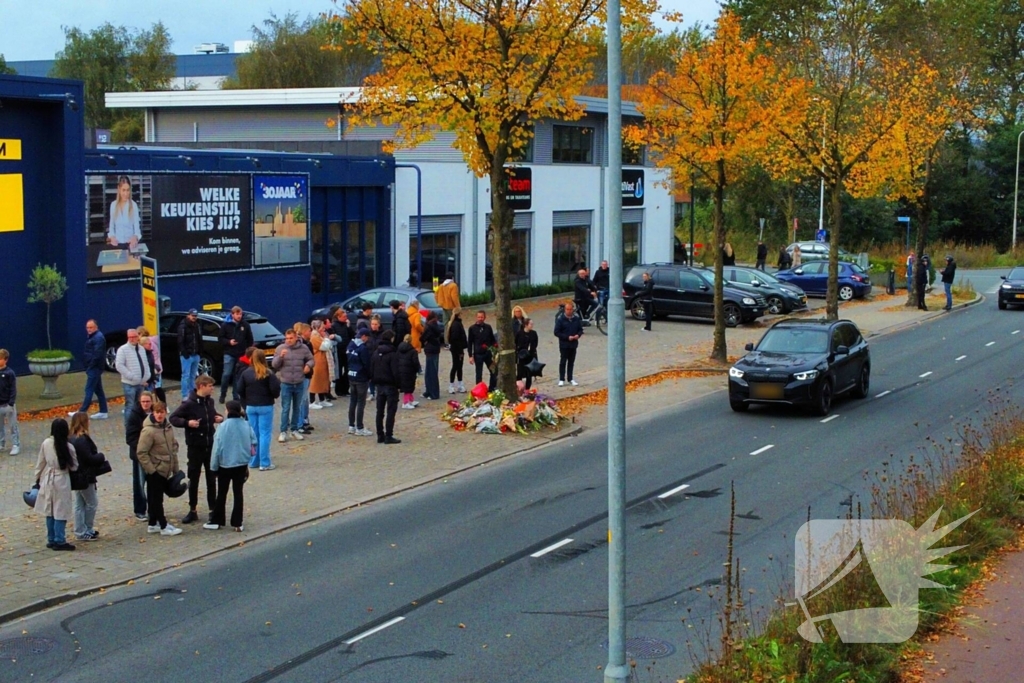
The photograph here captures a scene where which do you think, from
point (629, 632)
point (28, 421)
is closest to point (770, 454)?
point (629, 632)

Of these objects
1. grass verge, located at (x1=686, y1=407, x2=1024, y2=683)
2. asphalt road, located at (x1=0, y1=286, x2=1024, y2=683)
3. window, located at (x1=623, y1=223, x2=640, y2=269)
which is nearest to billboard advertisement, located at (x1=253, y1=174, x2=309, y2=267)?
asphalt road, located at (x1=0, y1=286, x2=1024, y2=683)

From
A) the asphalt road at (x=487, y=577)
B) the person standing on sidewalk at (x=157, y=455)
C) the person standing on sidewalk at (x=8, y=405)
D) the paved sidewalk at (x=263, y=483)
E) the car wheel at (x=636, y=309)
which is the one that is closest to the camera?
the asphalt road at (x=487, y=577)

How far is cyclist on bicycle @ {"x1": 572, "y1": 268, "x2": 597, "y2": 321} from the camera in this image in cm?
3338

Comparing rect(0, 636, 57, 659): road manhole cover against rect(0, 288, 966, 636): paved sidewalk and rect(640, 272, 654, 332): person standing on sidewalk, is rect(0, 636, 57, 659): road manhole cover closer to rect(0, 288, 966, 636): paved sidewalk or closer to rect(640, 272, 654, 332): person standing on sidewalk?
rect(0, 288, 966, 636): paved sidewalk

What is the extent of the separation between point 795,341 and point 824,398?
1452mm

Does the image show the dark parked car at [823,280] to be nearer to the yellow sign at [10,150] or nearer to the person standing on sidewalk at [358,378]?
the person standing on sidewalk at [358,378]

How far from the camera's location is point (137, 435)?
13695mm

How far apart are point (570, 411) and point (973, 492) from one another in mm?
10327

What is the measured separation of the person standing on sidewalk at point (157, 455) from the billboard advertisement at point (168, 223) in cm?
1335

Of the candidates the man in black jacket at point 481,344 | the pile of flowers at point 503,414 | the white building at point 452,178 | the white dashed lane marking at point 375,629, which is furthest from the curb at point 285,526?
the white building at point 452,178

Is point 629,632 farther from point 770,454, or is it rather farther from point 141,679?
point 770,454

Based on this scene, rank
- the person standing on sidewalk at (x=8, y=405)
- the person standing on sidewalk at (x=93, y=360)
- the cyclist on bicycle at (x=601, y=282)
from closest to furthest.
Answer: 1. the person standing on sidewalk at (x=8, y=405)
2. the person standing on sidewalk at (x=93, y=360)
3. the cyclist on bicycle at (x=601, y=282)

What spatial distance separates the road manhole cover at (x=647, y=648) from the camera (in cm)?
962

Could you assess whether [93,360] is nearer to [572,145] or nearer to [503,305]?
[503,305]
